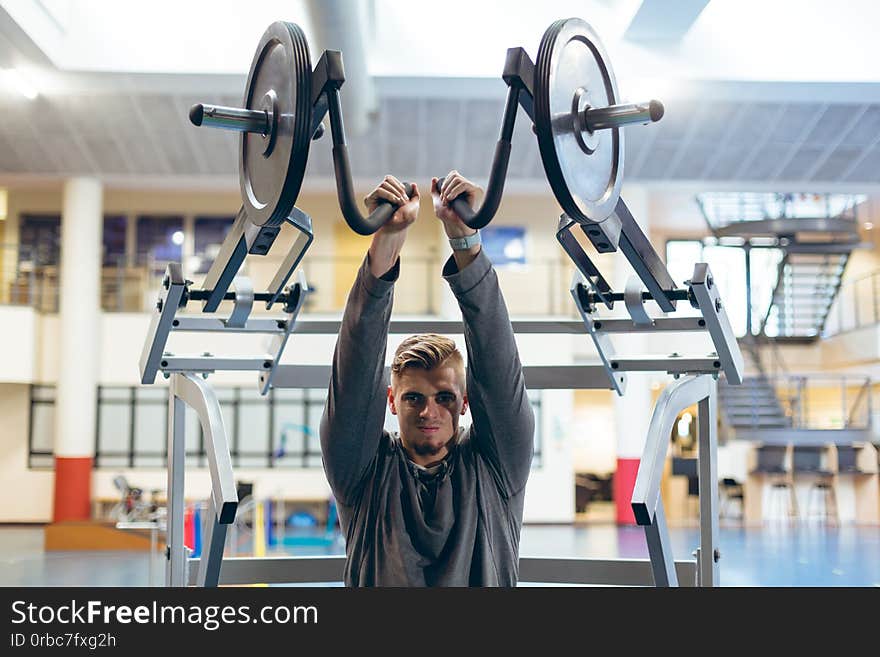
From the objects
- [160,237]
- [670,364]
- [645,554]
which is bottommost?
[645,554]

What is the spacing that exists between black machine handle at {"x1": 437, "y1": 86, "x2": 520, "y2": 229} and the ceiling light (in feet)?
33.2

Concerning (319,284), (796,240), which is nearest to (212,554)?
(319,284)

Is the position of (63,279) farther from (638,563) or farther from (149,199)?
(638,563)

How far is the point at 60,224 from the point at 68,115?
4.40m

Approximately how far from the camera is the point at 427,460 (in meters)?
1.77

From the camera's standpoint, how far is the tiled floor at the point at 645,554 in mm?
8297

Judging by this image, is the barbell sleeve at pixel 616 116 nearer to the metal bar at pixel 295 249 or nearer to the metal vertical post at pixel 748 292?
the metal bar at pixel 295 249

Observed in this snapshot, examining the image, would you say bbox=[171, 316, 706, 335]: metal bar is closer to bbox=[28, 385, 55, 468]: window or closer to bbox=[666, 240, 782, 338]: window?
bbox=[28, 385, 55, 468]: window

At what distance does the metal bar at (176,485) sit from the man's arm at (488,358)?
117 centimetres

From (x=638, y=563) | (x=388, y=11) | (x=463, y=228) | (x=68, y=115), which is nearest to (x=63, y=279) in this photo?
(x=68, y=115)

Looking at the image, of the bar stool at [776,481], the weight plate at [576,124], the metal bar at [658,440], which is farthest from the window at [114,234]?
the weight plate at [576,124]

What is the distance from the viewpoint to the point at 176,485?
2631 mm

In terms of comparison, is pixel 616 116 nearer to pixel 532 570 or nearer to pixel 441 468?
pixel 441 468

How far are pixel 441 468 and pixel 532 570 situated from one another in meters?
1.44
